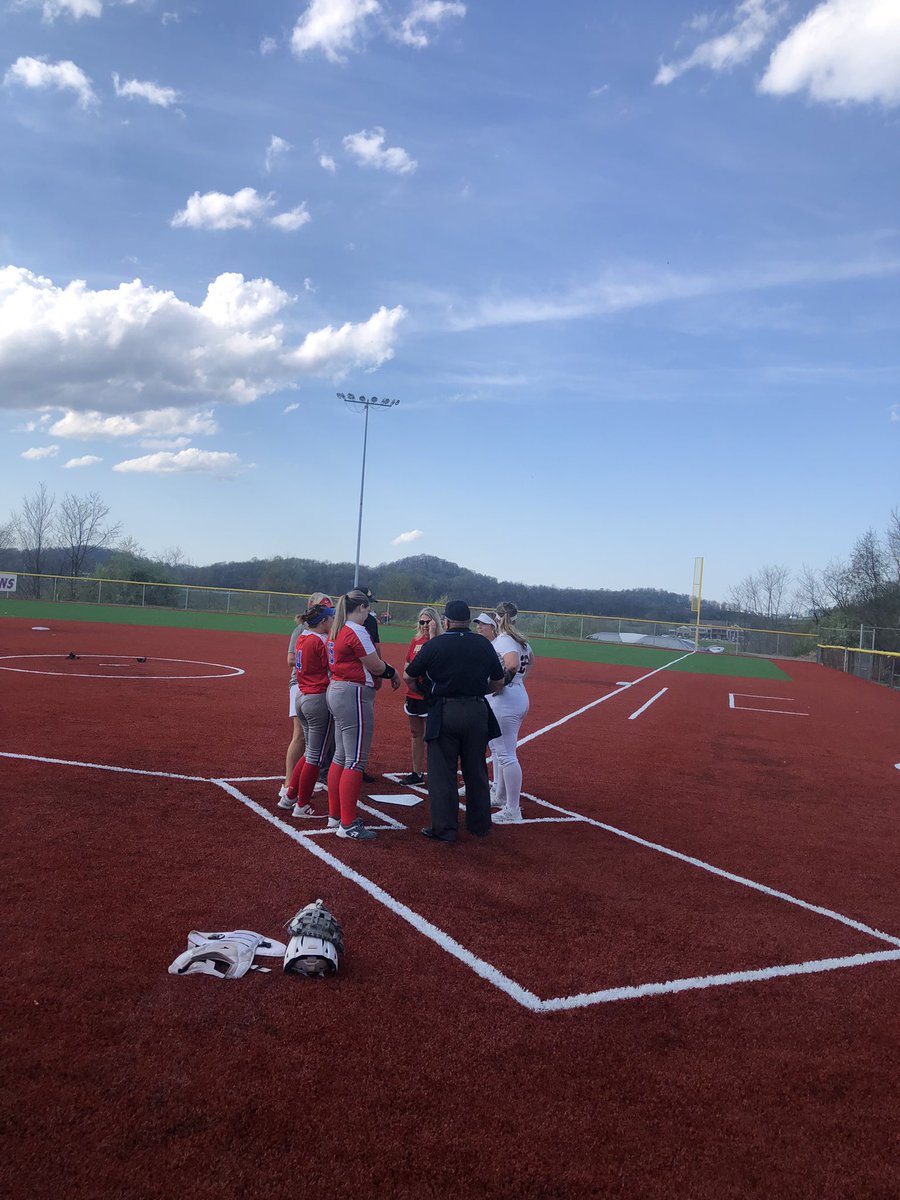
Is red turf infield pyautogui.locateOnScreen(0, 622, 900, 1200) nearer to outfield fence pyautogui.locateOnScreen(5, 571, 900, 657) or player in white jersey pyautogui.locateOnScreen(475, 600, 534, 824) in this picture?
player in white jersey pyautogui.locateOnScreen(475, 600, 534, 824)

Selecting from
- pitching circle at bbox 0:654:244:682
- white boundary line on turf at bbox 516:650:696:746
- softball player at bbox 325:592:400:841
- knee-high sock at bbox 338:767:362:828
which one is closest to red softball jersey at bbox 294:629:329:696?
softball player at bbox 325:592:400:841

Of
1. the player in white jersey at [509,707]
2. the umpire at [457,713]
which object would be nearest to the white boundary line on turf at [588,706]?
the player in white jersey at [509,707]

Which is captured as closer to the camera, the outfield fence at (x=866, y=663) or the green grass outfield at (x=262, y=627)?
the outfield fence at (x=866, y=663)

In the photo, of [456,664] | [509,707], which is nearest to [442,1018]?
[456,664]

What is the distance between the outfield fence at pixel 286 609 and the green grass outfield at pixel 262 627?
79.4 inches

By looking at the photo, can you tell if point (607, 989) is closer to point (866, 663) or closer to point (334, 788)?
point (334, 788)

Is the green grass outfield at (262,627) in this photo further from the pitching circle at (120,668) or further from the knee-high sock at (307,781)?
the knee-high sock at (307,781)

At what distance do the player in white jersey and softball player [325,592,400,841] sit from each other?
1403mm

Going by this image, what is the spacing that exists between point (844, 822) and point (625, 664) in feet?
82.8

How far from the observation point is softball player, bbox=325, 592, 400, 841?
22.1 feet

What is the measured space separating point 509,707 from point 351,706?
6.12ft

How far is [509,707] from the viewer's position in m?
8.01

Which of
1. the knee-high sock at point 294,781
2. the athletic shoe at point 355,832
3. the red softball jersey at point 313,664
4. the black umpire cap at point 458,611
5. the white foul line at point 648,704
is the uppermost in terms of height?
the black umpire cap at point 458,611

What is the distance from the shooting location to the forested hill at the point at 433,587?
72562 millimetres
